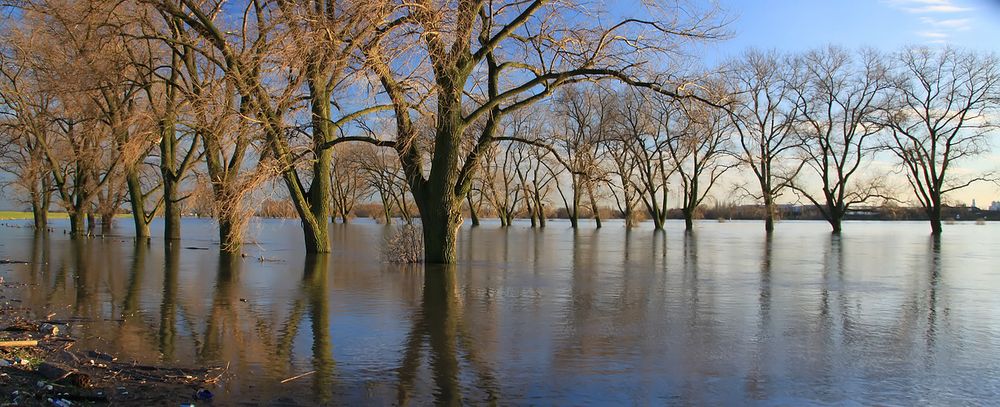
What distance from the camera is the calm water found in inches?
208

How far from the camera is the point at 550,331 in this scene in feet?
25.3

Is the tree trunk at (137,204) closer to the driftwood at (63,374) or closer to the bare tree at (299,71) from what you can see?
the bare tree at (299,71)

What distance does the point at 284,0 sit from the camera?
50.8 ft

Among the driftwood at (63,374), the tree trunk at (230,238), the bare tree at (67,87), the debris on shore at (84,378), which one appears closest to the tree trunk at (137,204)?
the bare tree at (67,87)

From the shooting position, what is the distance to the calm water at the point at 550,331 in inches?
208

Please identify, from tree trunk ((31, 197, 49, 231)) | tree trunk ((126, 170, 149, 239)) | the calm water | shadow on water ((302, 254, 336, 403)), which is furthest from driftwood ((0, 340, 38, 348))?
tree trunk ((31, 197, 49, 231))

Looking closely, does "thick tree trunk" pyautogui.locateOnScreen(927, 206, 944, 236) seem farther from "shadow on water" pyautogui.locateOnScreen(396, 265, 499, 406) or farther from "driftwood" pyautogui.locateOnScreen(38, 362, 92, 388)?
"driftwood" pyautogui.locateOnScreen(38, 362, 92, 388)

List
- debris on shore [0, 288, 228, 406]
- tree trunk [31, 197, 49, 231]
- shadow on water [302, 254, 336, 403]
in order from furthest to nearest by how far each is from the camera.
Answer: tree trunk [31, 197, 49, 231]
shadow on water [302, 254, 336, 403]
debris on shore [0, 288, 228, 406]

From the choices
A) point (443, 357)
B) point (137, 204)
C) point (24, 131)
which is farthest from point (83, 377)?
point (24, 131)

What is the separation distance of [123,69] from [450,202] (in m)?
11.4

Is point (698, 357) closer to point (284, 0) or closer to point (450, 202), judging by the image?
point (450, 202)

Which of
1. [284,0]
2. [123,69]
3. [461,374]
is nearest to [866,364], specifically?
[461,374]

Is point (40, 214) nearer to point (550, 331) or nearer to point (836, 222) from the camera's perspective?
point (550, 331)

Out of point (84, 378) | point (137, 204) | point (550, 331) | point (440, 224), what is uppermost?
point (137, 204)
